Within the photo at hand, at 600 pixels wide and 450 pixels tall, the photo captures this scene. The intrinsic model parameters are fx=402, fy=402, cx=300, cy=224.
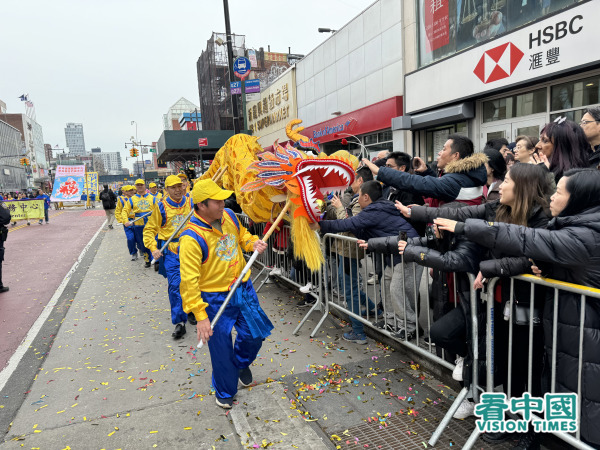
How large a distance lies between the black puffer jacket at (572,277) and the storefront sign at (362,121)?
418 inches

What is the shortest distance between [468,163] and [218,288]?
8.08ft

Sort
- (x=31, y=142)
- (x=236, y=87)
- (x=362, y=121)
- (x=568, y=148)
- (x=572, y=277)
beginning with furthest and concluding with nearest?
(x=31, y=142), (x=362, y=121), (x=236, y=87), (x=568, y=148), (x=572, y=277)

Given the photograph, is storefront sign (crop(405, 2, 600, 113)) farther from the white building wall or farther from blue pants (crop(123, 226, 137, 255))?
blue pants (crop(123, 226, 137, 255))

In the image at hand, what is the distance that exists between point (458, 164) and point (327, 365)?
2.28m

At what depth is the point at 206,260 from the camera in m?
3.30

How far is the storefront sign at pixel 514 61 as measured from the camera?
708cm

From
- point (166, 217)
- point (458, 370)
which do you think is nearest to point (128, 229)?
point (166, 217)

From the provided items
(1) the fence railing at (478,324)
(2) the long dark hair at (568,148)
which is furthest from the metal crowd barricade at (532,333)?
(2) the long dark hair at (568,148)

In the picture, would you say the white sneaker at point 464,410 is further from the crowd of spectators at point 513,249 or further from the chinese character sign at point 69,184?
the chinese character sign at point 69,184

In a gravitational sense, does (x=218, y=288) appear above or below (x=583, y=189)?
below

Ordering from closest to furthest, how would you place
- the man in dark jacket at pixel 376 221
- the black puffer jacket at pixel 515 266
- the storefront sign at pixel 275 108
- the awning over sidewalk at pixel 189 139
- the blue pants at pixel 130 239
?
A: the black puffer jacket at pixel 515 266 < the man in dark jacket at pixel 376 221 < the blue pants at pixel 130 239 < the storefront sign at pixel 275 108 < the awning over sidewalk at pixel 189 139

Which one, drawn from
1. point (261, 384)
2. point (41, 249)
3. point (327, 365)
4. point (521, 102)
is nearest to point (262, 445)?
point (261, 384)

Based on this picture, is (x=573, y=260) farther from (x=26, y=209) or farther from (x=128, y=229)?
(x=26, y=209)

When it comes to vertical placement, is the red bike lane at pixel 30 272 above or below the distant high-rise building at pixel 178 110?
below
